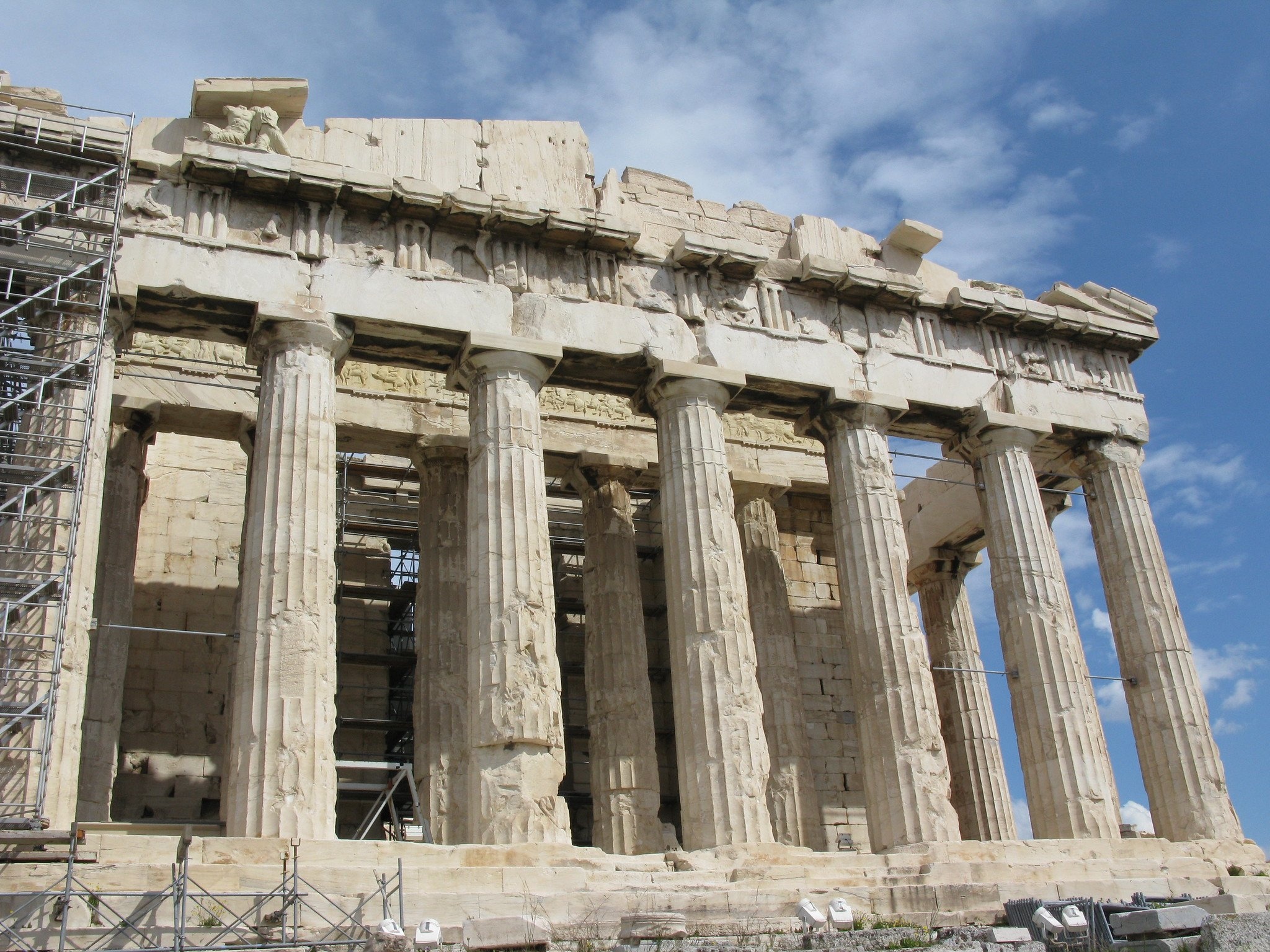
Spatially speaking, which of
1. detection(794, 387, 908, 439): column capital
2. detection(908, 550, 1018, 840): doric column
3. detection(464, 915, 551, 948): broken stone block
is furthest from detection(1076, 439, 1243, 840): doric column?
detection(464, 915, 551, 948): broken stone block

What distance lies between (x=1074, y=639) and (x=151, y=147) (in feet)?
52.3

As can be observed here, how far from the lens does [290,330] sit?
17938mm

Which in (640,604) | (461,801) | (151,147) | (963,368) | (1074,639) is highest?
(151,147)

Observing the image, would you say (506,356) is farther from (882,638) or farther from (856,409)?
(882,638)

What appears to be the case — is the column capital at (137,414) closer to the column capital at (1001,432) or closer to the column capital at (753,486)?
the column capital at (753,486)

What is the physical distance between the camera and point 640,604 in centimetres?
2206

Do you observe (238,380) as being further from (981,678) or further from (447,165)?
(981,678)

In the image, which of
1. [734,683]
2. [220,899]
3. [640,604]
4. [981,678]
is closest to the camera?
[220,899]

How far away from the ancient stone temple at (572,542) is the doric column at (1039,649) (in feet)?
A: 0.21

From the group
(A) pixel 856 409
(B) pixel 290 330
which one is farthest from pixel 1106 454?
(B) pixel 290 330

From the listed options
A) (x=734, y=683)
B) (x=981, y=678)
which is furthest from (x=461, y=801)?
(x=981, y=678)

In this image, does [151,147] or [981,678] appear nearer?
[151,147]

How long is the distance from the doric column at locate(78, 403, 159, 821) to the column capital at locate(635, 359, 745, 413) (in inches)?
304

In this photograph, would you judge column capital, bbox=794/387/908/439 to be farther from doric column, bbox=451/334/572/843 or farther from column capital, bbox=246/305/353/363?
column capital, bbox=246/305/353/363
